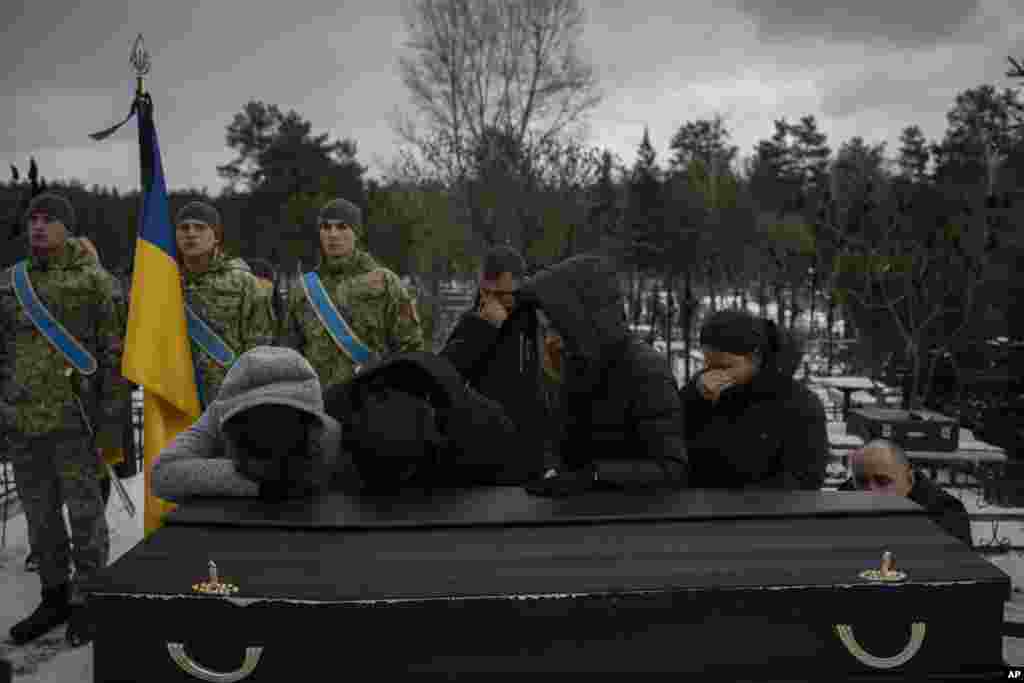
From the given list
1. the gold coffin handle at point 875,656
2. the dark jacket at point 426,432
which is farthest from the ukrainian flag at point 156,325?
the gold coffin handle at point 875,656

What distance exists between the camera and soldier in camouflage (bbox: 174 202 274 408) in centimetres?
414

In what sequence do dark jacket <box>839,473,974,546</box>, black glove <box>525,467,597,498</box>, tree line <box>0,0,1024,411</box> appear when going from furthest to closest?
tree line <box>0,0,1024,411</box> → dark jacket <box>839,473,974,546</box> → black glove <box>525,467,597,498</box>

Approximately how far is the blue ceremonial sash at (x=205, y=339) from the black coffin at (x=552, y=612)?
2693 mm

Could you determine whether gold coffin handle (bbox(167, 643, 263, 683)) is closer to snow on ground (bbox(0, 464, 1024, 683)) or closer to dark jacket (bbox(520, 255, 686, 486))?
dark jacket (bbox(520, 255, 686, 486))

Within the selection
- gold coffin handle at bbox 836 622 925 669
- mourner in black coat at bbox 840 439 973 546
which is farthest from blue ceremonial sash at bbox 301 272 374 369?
gold coffin handle at bbox 836 622 925 669

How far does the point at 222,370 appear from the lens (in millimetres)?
4121

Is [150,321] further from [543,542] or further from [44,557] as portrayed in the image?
[543,542]

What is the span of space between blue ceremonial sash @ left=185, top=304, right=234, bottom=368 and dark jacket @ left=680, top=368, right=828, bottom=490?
8.28 ft

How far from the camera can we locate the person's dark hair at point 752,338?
8.02ft

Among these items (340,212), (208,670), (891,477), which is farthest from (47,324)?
(891,477)

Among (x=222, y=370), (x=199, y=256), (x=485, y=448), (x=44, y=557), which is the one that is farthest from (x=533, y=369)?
(x=44, y=557)

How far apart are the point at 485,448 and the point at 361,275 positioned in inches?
90.9

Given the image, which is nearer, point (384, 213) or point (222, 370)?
point (222, 370)

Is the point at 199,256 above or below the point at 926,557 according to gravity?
above
